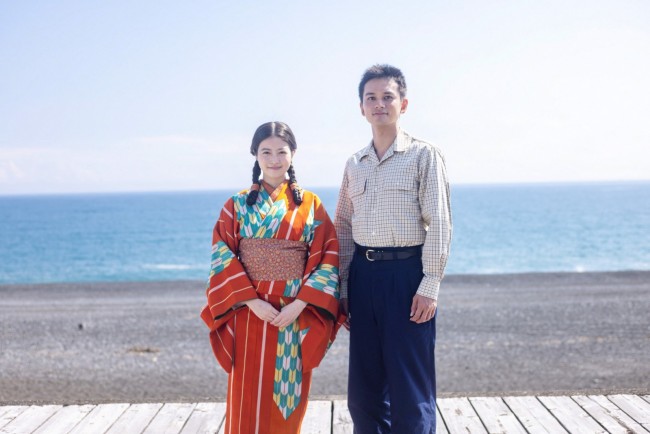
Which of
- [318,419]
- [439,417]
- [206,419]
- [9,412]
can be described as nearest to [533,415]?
[439,417]

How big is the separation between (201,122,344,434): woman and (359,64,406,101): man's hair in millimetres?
430

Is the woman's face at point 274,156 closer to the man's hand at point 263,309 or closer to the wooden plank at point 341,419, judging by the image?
the man's hand at point 263,309

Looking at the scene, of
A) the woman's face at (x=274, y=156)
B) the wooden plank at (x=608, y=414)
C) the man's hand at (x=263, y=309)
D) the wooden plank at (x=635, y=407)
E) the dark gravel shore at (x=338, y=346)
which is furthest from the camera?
the dark gravel shore at (x=338, y=346)

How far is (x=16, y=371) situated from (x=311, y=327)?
216 inches

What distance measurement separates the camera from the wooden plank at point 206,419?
348 centimetres

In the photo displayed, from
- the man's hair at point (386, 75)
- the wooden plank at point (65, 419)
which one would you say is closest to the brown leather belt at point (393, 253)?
the man's hair at point (386, 75)

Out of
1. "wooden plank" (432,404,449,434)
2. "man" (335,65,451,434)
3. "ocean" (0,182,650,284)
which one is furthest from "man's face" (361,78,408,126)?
"ocean" (0,182,650,284)

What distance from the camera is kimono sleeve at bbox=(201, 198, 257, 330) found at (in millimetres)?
2746

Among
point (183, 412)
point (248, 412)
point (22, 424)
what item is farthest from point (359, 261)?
point (22, 424)

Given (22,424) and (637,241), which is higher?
(22,424)

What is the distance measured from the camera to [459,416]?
142 inches

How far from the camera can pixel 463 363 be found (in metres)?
7.11

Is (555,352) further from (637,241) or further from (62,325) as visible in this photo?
(637,241)

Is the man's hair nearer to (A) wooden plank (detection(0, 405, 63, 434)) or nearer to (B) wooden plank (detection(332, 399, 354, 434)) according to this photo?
(B) wooden plank (detection(332, 399, 354, 434))
